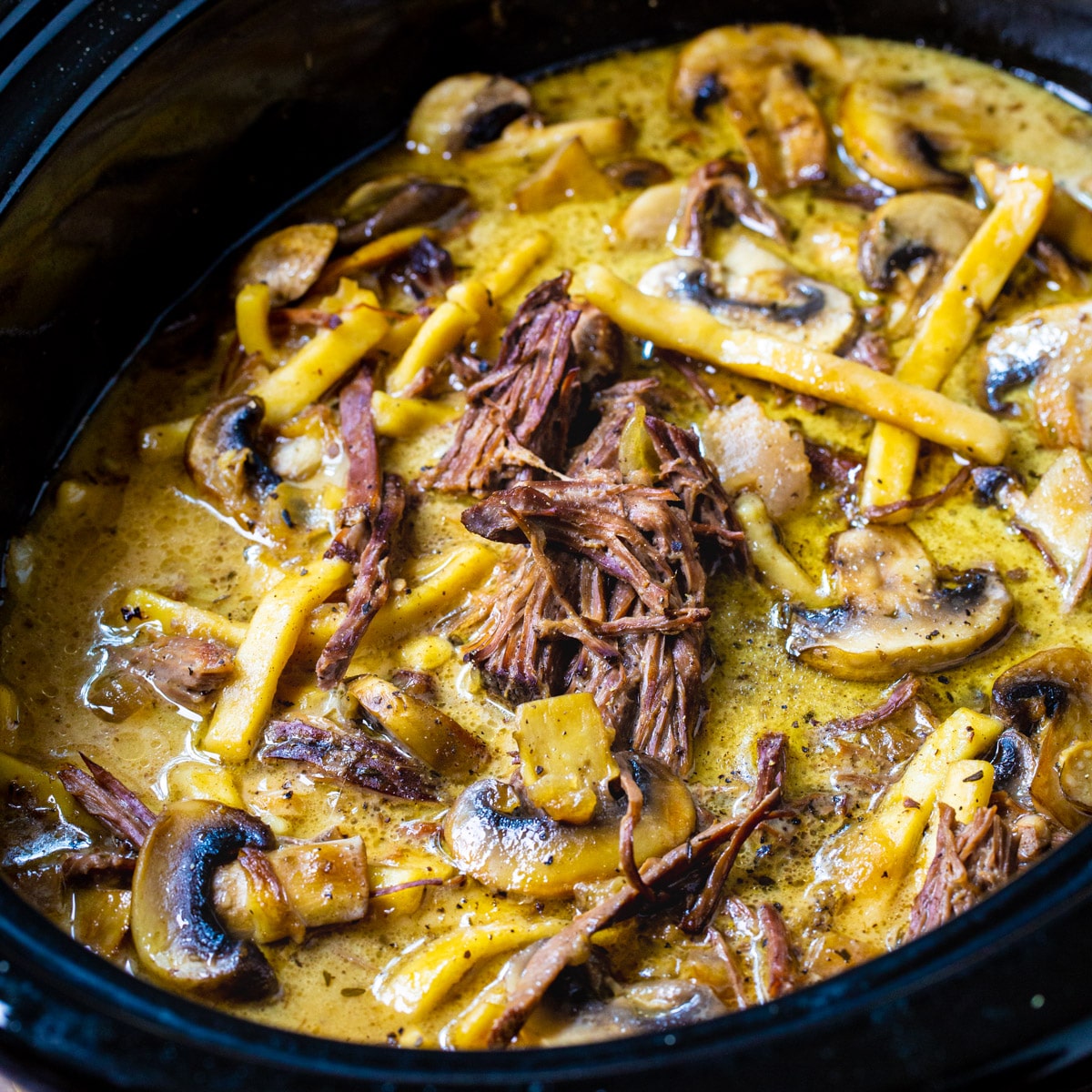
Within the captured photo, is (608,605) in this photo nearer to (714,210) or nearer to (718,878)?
(718,878)

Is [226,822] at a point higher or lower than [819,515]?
higher

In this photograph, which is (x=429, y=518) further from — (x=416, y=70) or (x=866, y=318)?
(x=416, y=70)

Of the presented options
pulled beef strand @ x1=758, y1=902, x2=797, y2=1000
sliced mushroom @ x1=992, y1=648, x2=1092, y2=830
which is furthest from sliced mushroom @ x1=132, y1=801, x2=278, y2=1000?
sliced mushroom @ x1=992, y1=648, x2=1092, y2=830

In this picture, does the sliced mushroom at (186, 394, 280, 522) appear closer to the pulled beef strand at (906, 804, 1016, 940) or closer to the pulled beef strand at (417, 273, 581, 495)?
the pulled beef strand at (417, 273, 581, 495)

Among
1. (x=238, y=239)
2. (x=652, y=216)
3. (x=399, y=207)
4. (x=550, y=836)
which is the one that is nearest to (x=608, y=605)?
(x=550, y=836)

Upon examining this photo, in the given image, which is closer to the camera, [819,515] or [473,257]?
[819,515]

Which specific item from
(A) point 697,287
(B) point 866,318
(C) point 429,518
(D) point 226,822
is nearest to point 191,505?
(C) point 429,518

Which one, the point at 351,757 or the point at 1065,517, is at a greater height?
the point at 351,757
